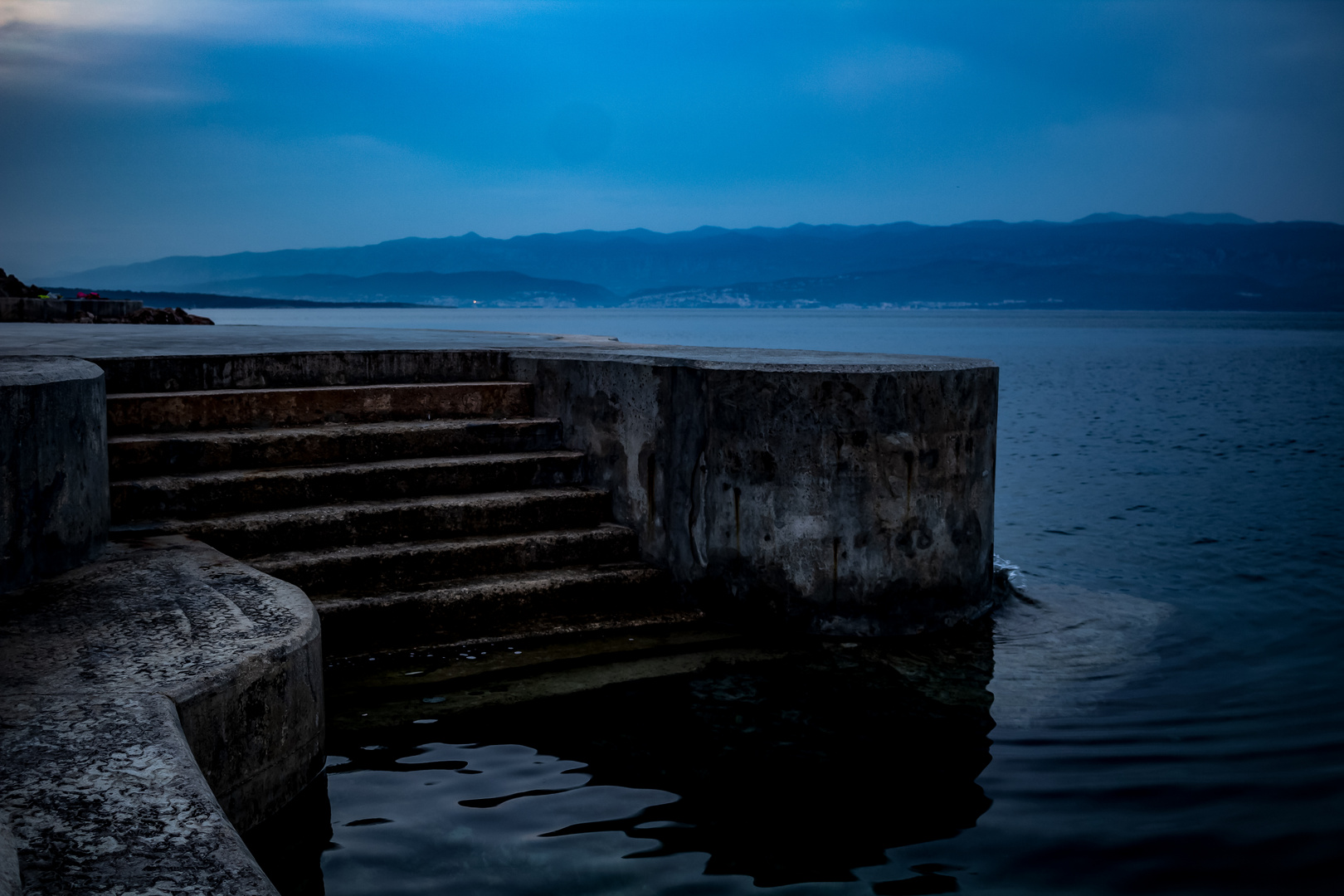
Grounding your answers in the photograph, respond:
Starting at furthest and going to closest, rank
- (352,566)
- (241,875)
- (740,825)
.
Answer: (352,566) → (740,825) → (241,875)

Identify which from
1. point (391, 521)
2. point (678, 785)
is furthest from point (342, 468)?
point (678, 785)

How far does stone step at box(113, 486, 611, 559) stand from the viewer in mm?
4965

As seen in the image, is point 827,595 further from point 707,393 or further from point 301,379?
point 301,379

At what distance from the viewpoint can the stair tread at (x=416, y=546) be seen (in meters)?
4.96

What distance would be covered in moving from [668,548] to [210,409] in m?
2.69

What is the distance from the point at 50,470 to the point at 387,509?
1.71 meters

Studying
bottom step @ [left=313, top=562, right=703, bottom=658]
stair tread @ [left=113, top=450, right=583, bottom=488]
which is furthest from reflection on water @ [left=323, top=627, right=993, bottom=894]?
stair tread @ [left=113, top=450, right=583, bottom=488]

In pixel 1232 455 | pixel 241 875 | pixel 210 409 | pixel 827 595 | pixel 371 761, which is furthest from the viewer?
pixel 1232 455

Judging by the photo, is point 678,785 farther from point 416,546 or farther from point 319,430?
point 319,430

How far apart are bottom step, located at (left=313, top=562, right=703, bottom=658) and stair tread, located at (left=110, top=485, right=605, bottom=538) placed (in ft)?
1.54

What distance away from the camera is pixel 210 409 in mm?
5809

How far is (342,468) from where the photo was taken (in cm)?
562

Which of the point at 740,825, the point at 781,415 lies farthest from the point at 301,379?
the point at 740,825

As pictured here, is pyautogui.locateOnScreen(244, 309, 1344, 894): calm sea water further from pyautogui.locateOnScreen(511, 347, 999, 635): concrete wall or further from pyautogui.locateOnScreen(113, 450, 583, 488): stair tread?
pyautogui.locateOnScreen(113, 450, 583, 488): stair tread
